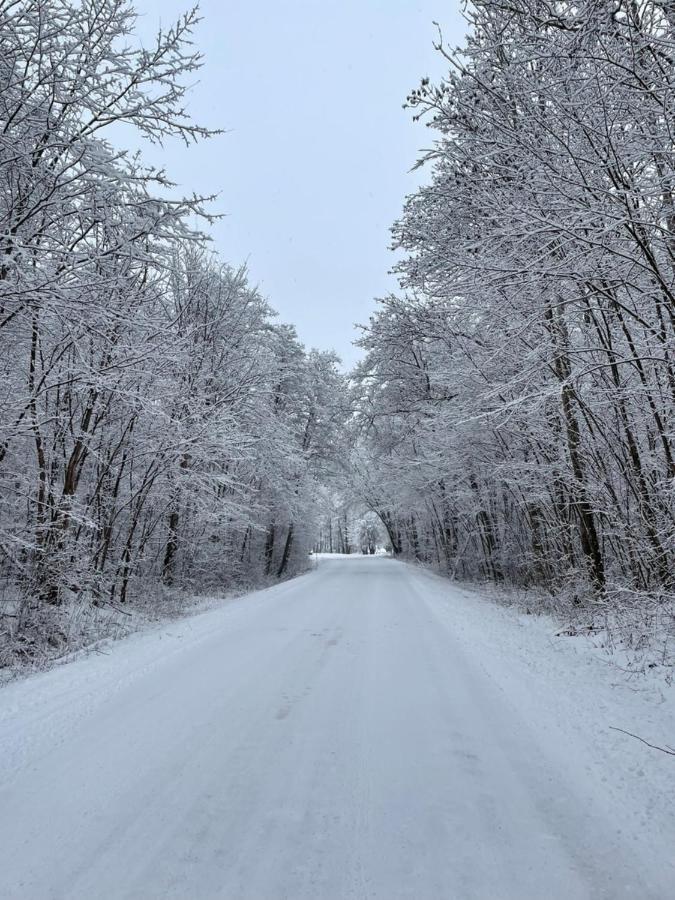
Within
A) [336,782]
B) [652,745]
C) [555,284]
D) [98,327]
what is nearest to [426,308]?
[555,284]

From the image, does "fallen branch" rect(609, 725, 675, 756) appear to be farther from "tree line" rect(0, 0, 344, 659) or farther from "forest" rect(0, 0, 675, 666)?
"tree line" rect(0, 0, 344, 659)

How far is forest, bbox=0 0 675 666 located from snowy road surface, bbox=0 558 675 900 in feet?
6.35

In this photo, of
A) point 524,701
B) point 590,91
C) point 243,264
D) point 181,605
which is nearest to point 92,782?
point 524,701

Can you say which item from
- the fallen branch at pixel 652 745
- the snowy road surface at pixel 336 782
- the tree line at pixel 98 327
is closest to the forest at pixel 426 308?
the tree line at pixel 98 327

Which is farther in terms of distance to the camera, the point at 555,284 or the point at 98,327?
the point at 98,327

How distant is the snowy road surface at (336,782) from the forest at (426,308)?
76.2 inches

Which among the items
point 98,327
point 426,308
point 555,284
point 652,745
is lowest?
point 652,745

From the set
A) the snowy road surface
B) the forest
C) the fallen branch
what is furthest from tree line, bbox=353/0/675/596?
the snowy road surface

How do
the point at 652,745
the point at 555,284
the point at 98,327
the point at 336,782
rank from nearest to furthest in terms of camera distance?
the point at 336,782 < the point at 652,745 < the point at 555,284 < the point at 98,327

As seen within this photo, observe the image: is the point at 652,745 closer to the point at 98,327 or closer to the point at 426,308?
the point at 98,327

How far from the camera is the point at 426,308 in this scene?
1056 centimetres

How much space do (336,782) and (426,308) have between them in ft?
32.4

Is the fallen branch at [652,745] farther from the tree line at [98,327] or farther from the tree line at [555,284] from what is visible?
the tree line at [98,327]

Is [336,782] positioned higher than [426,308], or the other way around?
[426,308]
